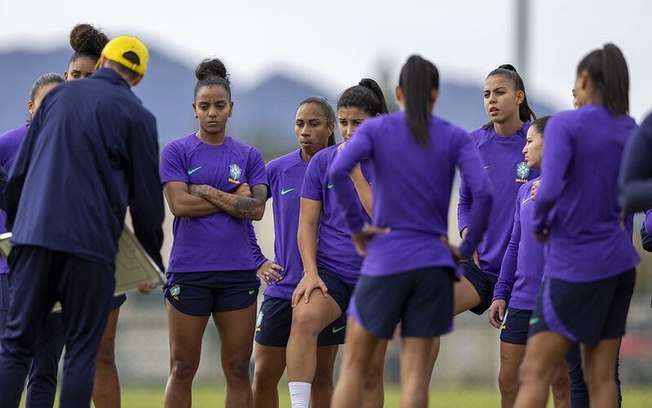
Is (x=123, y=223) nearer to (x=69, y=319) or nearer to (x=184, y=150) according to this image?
(x=69, y=319)

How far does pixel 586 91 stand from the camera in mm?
7410

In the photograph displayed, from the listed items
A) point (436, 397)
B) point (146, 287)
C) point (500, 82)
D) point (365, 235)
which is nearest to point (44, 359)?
point (146, 287)

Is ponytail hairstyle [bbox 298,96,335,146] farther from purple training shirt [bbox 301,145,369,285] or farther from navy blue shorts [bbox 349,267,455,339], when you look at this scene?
navy blue shorts [bbox 349,267,455,339]

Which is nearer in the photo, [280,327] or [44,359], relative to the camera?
[44,359]

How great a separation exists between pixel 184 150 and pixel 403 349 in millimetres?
2653

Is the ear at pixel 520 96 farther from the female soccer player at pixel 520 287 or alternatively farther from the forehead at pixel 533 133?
the forehead at pixel 533 133

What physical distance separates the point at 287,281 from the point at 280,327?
12.6 inches

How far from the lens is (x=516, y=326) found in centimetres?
902

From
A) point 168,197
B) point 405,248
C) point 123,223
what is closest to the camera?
point 405,248

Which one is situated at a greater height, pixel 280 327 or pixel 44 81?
pixel 44 81

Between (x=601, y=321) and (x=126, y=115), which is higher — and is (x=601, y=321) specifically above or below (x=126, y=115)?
below

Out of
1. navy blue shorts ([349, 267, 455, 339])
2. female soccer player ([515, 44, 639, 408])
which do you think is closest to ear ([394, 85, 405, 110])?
female soccer player ([515, 44, 639, 408])

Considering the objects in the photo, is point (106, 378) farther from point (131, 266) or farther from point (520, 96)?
point (520, 96)

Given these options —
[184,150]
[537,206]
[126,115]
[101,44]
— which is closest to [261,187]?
[184,150]
